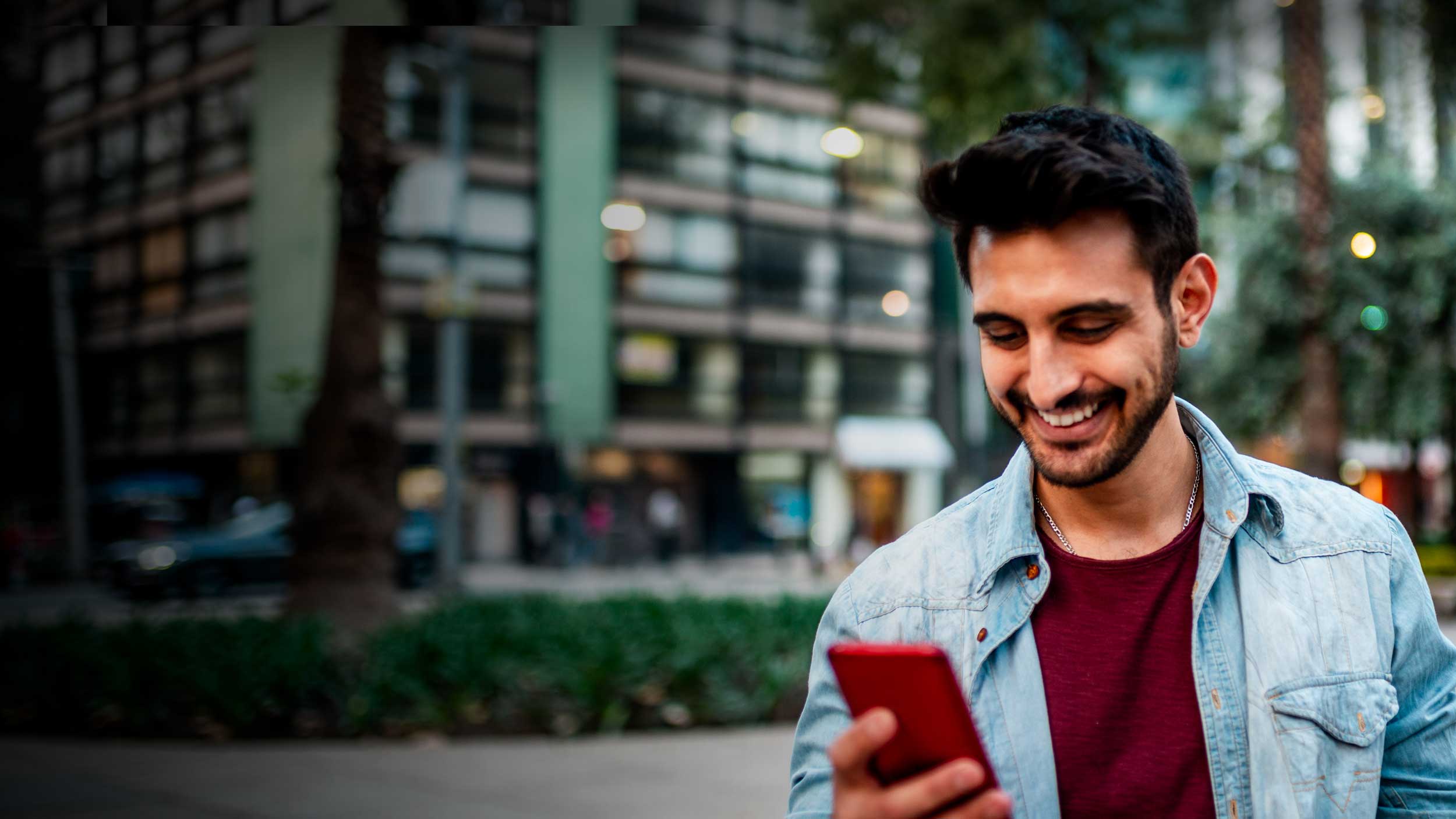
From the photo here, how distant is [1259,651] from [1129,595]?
20 cm

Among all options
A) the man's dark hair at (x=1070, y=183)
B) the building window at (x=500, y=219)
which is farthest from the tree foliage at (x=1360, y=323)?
the building window at (x=500, y=219)

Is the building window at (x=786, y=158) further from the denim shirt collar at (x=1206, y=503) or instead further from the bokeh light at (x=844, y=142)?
the denim shirt collar at (x=1206, y=503)

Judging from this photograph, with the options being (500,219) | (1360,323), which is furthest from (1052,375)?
(500,219)

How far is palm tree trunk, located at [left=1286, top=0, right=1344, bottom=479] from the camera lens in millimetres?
11422

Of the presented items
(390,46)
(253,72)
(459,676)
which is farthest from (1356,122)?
(253,72)

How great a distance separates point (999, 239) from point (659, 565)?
30.1 meters

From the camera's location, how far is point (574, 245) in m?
33.6

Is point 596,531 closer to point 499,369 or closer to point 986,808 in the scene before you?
point 499,369

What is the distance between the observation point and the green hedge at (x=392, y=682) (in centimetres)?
798

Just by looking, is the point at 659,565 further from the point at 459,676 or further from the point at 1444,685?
the point at 1444,685

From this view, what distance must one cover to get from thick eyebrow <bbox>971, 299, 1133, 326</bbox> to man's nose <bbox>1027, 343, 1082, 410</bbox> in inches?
1.9

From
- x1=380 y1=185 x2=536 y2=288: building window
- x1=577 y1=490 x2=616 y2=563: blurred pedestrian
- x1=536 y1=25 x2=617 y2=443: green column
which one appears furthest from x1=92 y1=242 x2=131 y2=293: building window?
x1=577 y1=490 x2=616 y2=563: blurred pedestrian

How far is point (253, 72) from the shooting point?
31.6m

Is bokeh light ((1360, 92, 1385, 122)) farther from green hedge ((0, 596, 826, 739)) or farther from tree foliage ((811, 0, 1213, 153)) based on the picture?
green hedge ((0, 596, 826, 739))
